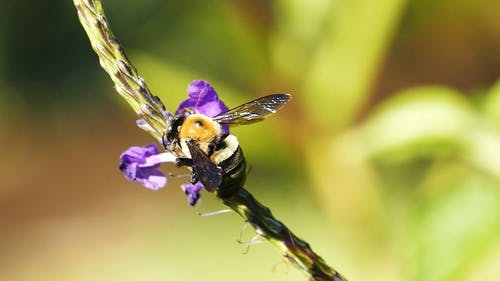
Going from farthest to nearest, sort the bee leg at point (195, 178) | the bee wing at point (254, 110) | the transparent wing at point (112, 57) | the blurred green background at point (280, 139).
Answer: the blurred green background at point (280, 139), the bee wing at point (254, 110), the bee leg at point (195, 178), the transparent wing at point (112, 57)

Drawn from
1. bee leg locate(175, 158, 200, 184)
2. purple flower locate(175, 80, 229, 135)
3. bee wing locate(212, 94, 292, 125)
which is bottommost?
bee leg locate(175, 158, 200, 184)

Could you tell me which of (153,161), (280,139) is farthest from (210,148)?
(280,139)

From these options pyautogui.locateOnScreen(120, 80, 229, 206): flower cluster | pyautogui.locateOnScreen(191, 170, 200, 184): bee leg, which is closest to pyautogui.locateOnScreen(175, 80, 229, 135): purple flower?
pyautogui.locateOnScreen(120, 80, 229, 206): flower cluster

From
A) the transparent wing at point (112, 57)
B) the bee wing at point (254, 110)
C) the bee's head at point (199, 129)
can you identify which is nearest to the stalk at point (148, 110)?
the transparent wing at point (112, 57)

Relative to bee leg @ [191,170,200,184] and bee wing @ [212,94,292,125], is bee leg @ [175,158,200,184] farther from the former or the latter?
bee wing @ [212,94,292,125]

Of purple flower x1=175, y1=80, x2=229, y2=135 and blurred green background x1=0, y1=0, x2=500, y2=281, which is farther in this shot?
blurred green background x1=0, y1=0, x2=500, y2=281

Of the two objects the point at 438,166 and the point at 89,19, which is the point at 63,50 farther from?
the point at 89,19

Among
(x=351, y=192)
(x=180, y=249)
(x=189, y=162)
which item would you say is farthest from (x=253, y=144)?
(x=180, y=249)

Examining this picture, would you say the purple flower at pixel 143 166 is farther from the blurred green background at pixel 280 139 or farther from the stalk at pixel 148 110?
the blurred green background at pixel 280 139
